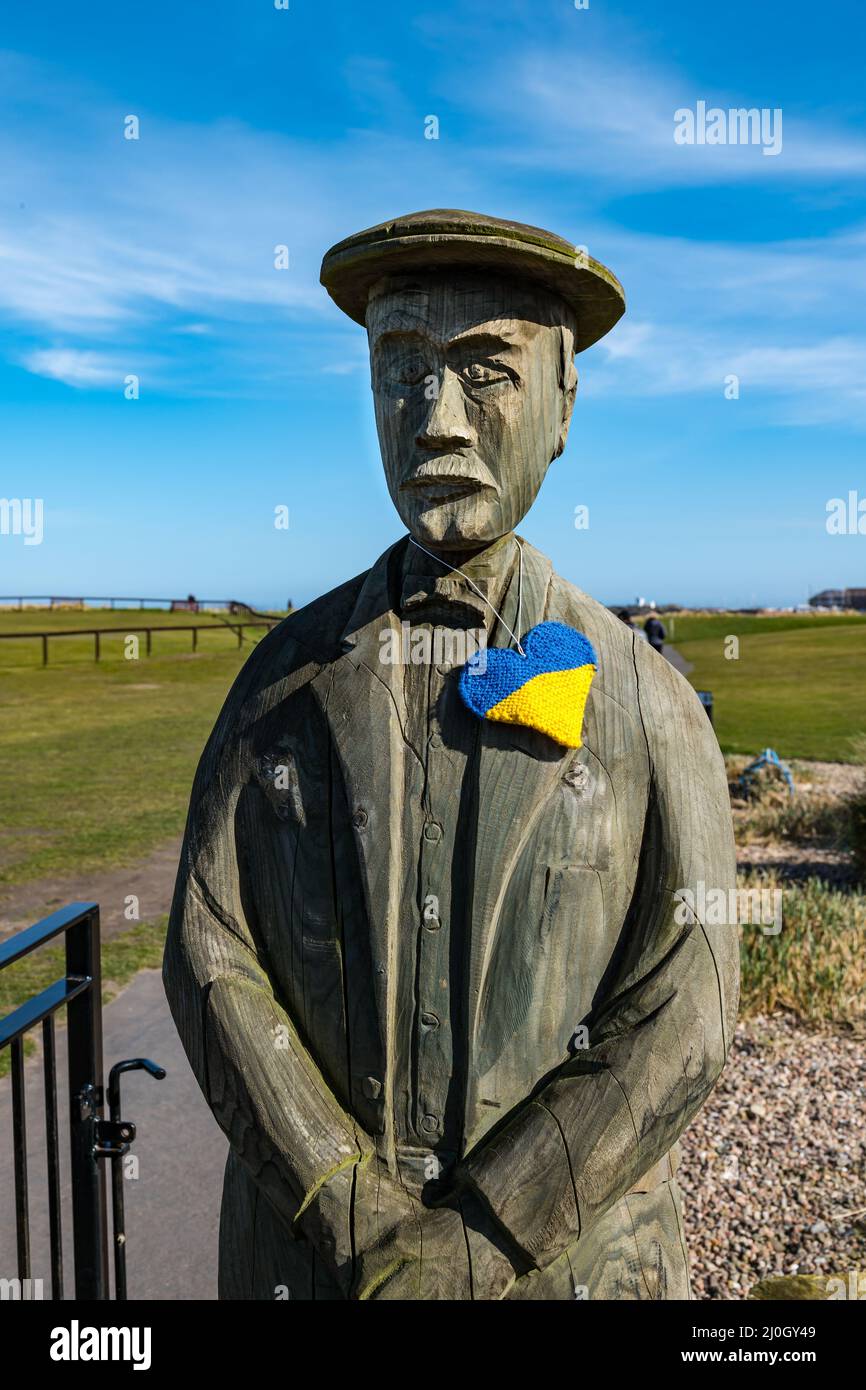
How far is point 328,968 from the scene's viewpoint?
1787 millimetres

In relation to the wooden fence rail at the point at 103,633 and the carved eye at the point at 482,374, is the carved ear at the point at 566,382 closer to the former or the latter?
the carved eye at the point at 482,374

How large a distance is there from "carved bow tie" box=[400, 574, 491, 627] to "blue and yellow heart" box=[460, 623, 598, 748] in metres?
0.08

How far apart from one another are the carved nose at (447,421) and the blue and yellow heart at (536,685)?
1.13ft

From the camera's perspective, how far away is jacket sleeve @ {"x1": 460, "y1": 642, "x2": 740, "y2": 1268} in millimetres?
1615

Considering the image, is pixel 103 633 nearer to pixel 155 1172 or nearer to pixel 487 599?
pixel 155 1172

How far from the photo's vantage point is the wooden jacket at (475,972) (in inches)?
65.3

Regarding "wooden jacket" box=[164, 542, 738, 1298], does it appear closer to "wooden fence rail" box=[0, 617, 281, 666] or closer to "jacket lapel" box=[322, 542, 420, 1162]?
"jacket lapel" box=[322, 542, 420, 1162]

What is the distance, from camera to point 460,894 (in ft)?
5.76

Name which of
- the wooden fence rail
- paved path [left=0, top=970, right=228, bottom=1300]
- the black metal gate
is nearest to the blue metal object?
paved path [left=0, top=970, right=228, bottom=1300]

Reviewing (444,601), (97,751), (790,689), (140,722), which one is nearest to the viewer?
(444,601)

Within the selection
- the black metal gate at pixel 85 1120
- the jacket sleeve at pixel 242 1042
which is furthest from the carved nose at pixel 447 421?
the black metal gate at pixel 85 1120

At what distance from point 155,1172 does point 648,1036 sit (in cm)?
355

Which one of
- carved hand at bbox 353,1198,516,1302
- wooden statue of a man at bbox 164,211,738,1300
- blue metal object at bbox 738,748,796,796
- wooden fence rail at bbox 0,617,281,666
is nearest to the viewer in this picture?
carved hand at bbox 353,1198,516,1302

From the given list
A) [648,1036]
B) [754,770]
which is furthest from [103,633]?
[648,1036]
